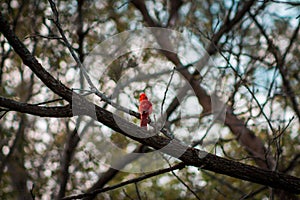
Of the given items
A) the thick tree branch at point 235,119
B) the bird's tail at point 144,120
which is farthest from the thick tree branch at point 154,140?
the thick tree branch at point 235,119

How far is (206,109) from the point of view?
14.1 feet

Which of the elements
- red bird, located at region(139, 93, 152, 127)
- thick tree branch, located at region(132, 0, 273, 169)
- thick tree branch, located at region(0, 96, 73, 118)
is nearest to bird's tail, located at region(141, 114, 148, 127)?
red bird, located at region(139, 93, 152, 127)

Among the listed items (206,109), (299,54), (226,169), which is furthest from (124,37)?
(299,54)

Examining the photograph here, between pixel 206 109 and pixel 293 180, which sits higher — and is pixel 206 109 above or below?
above

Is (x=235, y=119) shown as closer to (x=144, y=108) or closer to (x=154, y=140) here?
(x=154, y=140)

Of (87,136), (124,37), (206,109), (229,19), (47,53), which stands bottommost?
(87,136)

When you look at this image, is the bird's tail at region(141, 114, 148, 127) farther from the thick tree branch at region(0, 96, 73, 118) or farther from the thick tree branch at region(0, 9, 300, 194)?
the thick tree branch at region(0, 96, 73, 118)

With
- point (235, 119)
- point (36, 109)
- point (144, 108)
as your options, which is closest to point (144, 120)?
point (144, 108)

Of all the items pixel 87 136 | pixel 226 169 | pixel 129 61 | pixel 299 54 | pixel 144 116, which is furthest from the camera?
pixel 299 54

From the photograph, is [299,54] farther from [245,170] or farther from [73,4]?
[245,170]

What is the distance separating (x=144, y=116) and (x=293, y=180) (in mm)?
1087

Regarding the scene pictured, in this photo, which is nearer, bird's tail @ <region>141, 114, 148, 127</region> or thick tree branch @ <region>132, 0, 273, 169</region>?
bird's tail @ <region>141, 114, 148, 127</region>

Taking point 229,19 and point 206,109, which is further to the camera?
point 229,19

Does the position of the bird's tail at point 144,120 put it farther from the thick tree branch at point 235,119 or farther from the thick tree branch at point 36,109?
the thick tree branch at point 235,119
